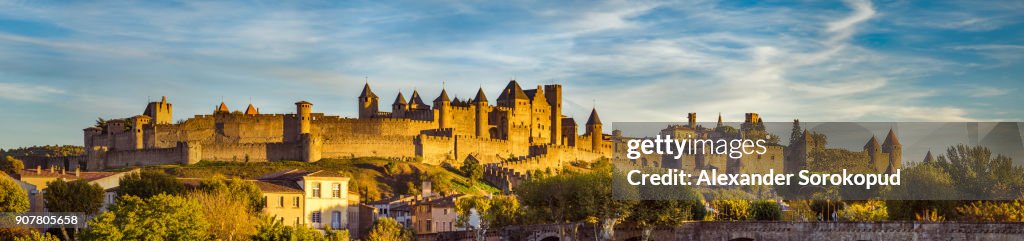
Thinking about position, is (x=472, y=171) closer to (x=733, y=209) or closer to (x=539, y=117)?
(x=539, y=117)

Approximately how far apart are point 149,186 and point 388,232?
42.8 ft

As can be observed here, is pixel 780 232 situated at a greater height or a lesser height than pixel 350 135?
lesser

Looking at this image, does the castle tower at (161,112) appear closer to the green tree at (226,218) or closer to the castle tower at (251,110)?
the castle tower at (251,110)

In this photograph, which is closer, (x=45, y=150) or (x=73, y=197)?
(x=73, y=197)

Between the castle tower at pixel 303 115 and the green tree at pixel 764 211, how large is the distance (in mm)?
58107

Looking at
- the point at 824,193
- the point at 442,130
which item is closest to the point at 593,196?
the point at 824,193

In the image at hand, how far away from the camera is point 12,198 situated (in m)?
79.2

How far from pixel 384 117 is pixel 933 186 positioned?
73438 millimetres

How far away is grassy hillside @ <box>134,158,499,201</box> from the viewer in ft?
396

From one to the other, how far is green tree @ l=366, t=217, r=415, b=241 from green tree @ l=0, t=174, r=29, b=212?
17617 millimetres

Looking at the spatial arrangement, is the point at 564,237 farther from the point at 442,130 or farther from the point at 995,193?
the point at 442,130

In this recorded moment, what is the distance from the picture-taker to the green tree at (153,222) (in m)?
69.6

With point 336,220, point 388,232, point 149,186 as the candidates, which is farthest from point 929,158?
point 149,186

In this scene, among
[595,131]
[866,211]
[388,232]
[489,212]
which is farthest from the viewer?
[595,131]
